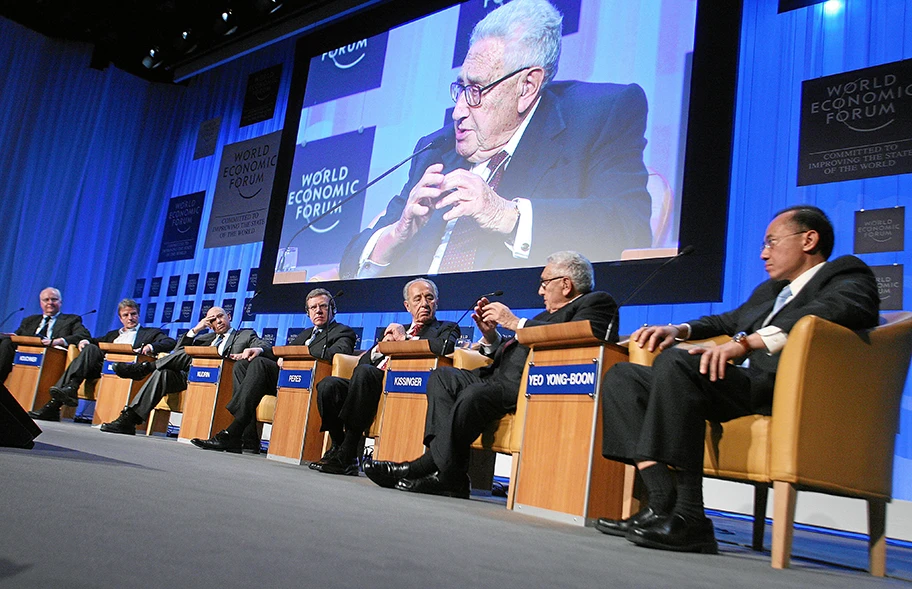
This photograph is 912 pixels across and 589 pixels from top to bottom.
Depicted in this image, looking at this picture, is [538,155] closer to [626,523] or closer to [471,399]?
[471,399]

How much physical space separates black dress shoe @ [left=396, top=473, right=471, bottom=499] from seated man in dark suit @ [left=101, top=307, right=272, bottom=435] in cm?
260

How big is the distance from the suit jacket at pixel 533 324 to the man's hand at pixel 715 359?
0.79m

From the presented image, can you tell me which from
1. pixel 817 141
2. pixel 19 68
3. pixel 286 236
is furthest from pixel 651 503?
pixel 19 68

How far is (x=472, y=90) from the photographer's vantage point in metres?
5.92

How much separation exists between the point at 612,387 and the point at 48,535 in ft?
5.29

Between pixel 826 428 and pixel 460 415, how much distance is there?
1449mm

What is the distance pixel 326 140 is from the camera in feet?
23.4

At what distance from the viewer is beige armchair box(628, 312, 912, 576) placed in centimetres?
199

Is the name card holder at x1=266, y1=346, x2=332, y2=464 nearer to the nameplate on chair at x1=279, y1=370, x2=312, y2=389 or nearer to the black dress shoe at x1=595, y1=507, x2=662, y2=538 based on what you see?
the nameplate on chair at x1=279, y1=370, x2=312, y2=389

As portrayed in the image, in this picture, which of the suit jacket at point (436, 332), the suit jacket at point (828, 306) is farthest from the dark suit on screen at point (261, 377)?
the suit jacket at point (828, 306)

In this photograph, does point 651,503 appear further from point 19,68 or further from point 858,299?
point 19,68

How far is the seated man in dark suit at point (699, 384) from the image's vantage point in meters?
2.02

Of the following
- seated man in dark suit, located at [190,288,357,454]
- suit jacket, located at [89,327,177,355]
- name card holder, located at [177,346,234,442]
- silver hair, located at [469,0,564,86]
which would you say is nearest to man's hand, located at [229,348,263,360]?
seated man in dark suit, located at [190,288,357,454]

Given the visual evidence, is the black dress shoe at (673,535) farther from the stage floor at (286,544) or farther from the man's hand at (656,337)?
the man's hand at (656,337)
